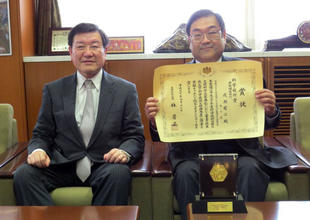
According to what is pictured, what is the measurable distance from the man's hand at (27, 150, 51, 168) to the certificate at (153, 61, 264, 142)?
1.86 feet

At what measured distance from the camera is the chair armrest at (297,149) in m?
1.84

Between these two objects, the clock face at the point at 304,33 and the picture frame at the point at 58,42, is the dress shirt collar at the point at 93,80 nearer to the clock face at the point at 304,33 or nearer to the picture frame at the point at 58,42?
the picture frame at the point at 58,42

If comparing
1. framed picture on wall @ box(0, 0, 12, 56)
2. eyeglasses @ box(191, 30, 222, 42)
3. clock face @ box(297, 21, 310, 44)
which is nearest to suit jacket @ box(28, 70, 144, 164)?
eyeglasses @ box(191, 30, 222, 42)

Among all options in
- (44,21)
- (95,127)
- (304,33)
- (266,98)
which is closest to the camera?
(266,98)

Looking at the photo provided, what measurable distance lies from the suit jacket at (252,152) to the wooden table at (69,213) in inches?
21.4

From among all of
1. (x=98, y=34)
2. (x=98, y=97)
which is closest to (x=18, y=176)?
(x=98, y=97)

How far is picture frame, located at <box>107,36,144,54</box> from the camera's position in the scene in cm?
301

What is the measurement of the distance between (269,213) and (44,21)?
2.58 meters

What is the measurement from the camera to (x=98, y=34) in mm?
1950

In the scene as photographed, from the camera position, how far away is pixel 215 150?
1.86 m

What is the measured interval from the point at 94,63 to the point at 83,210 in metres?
0.86

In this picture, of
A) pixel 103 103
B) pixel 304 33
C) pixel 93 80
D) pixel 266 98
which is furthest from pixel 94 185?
pixel 304 33

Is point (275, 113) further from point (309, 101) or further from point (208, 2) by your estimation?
point (208, 2)

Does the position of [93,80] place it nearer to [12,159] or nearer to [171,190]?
[12,159]
